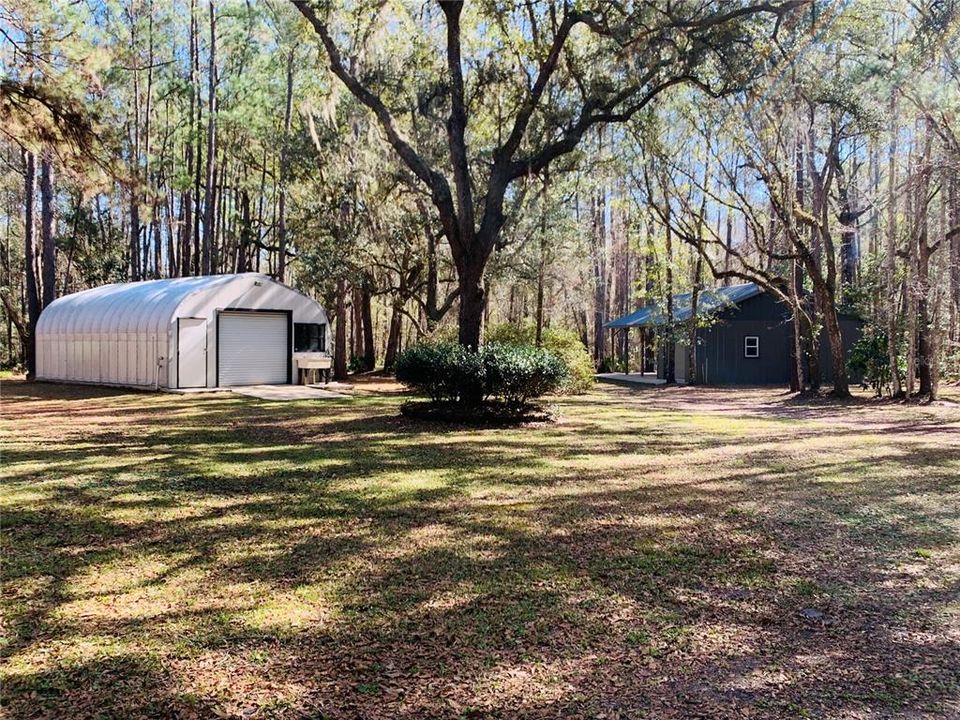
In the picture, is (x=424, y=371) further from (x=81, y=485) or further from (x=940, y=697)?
(x=940, y=697)

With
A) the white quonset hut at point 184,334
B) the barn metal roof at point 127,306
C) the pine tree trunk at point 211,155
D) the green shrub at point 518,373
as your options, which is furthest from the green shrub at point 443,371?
the pine tree trunk at point 211,155

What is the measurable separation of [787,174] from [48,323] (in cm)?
2199

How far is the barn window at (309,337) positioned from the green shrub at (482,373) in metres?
9.70

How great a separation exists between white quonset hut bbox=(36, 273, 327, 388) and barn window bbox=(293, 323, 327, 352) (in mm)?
30

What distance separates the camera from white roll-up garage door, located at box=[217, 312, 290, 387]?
19.5m

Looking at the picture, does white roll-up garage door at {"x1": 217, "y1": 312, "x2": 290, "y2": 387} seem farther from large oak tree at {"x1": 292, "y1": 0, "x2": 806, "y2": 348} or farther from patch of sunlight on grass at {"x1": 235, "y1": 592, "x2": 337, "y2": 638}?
patch of sunlight on grass at {"x1": 235, "y1": 592, "x2": 337, "y2": 638}

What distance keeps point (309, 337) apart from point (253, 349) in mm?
1807

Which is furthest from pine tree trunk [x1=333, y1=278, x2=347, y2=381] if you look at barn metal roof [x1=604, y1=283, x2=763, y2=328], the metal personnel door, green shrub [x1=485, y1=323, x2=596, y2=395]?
barn metal roof [x1=604, y1=283, x2=763, y2=328]

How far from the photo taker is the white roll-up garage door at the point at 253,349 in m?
19.5

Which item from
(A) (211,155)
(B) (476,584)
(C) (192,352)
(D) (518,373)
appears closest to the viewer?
(B) (476,584)

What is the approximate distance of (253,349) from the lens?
2025 centimetres

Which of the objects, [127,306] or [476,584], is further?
[127,306]

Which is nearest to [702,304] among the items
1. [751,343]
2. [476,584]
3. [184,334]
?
[751,343]

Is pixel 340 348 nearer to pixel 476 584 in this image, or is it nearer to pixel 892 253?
pixel 892 253
